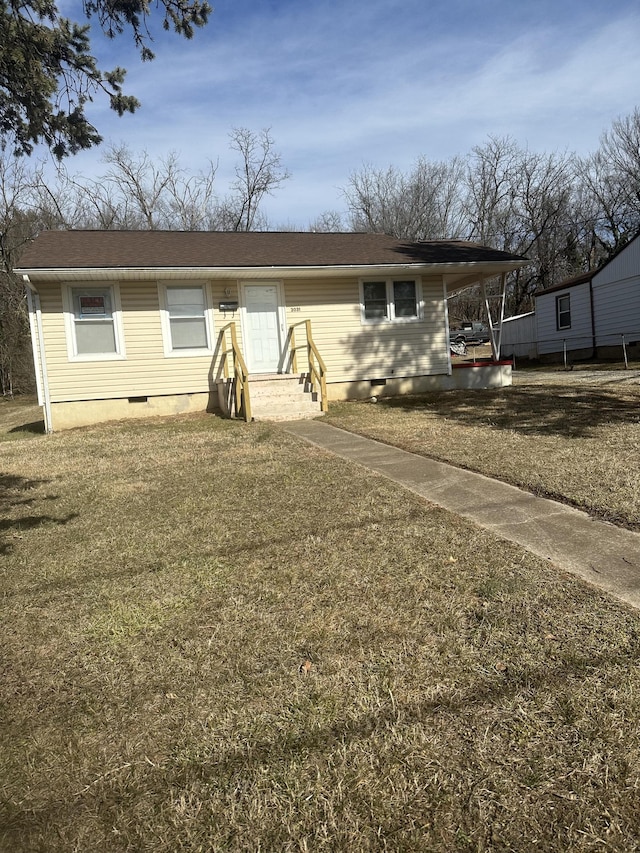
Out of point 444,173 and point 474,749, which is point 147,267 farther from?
point 444,173

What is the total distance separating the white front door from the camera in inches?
477

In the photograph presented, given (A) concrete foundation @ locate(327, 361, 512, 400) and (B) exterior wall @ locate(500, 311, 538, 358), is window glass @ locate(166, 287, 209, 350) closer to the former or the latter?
(A) concrete foundation @ locate(327, 361, 512, 400)

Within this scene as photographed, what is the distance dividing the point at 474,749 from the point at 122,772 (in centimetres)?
123

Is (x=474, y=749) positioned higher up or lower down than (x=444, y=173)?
lower down

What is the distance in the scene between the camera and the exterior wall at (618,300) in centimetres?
1830

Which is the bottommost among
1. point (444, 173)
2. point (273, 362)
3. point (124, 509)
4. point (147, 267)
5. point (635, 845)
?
point (635, 845)

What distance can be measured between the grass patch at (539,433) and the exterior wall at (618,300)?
680cm

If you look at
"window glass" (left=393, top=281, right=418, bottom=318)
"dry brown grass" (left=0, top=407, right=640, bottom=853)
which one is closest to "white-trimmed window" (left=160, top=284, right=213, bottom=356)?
"window glass" (left=393, top=281, right=418, bottom=318)

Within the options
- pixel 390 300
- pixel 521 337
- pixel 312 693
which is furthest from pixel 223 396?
pixel 521 337

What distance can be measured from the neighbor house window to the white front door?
1407 centimetres

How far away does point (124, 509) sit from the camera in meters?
5.04

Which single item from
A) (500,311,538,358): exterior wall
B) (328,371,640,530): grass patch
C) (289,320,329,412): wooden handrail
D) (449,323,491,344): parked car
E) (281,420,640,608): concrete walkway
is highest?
(449,323,491,344): parked car

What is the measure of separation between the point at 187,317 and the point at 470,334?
23839 millimetres

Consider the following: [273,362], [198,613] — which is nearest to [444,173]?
[273,362]
